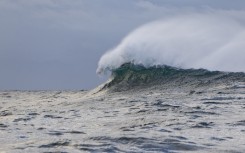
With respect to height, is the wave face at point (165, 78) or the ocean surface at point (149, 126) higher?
the wave face at point (165, 78)

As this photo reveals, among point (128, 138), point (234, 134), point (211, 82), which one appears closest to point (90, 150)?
point (128, 138)

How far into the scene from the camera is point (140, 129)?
13.1 metres

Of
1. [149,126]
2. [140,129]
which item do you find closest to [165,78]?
[149,126]

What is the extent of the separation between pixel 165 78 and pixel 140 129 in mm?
16712

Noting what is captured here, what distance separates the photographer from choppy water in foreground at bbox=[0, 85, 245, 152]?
35.6ft

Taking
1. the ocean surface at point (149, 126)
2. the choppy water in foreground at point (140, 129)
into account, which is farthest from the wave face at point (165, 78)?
the choppy water in foreground at point (140, 129)

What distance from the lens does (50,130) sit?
44.3 ft

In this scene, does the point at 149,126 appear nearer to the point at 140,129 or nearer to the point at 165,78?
the point at 140,129

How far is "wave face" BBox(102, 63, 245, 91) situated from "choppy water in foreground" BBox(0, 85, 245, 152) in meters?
6.33

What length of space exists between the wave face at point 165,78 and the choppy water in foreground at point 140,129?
6333mm

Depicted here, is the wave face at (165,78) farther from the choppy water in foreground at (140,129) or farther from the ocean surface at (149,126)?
the choppy water in foreground at (140,129)

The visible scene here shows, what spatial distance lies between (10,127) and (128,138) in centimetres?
414

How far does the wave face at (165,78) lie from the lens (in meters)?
27.5

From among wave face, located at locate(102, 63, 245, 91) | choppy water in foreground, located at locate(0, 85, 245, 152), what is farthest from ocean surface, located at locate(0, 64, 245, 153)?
wave face, located at locate(102, 63, 245, 91)
